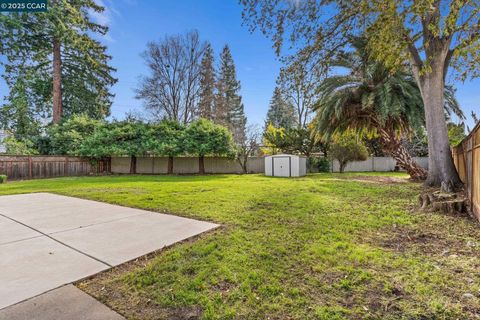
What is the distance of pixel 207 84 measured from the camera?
21125mm

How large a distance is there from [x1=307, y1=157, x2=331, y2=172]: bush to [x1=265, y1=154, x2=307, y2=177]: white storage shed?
2883mm

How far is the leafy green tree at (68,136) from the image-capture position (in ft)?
49.1

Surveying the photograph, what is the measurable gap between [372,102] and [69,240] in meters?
9.73

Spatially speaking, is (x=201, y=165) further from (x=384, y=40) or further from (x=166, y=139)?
(x=384, y=40)

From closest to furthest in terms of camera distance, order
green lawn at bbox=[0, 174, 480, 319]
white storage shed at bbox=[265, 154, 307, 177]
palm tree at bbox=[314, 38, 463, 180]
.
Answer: green lawn at bbox=[0, 174, 480, 319] < palm tree at bbox=[314, 38, 463, 180] < white storage shed at bbox=[265, 154, 307, 177]

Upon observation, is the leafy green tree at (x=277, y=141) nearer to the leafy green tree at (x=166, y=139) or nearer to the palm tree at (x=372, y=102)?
the palm tree at (x=372, y=102)

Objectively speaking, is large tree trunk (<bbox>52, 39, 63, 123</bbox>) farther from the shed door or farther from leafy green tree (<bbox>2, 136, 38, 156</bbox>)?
the shed door

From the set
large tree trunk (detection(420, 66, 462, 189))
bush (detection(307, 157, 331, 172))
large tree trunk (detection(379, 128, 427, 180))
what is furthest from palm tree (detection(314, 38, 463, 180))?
bush (detection(307, 157, 331, 172))

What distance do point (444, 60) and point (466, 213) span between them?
4236mm

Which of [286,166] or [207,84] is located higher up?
[207,84]

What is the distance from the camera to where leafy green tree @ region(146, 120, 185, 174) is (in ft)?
45.9

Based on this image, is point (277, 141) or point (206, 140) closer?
point (206, 140)

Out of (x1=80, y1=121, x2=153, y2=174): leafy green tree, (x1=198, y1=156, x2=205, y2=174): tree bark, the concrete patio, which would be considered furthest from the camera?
(x1=198, y1=156, x2=205, y2=174): tree bark

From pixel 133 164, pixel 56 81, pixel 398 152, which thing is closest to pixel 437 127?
pixel 398 152
